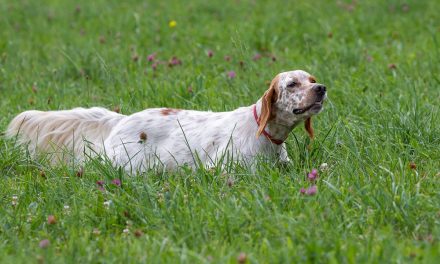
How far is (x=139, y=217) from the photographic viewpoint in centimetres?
414

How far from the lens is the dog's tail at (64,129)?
5.90 m

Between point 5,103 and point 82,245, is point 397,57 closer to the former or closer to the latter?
point 5,103

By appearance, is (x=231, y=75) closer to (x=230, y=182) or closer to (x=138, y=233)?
(x=230, y=182)

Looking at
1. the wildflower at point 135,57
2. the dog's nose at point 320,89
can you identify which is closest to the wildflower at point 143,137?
the dog's nose at point 320,89

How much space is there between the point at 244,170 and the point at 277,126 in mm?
572

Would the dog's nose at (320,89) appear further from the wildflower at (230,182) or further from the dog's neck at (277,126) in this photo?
the wildflower at (230,182)

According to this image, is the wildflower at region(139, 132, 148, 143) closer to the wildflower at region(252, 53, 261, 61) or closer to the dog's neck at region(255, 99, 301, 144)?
the dog's neck at region(255, 99, 301, 144)

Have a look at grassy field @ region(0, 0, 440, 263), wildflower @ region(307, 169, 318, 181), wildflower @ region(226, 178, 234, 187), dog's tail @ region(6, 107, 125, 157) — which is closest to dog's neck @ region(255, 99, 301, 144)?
grassy field @ region(0, 0, 440, 263)

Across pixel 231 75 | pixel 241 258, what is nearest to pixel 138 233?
pixel 241 258

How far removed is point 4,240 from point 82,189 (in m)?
0.61

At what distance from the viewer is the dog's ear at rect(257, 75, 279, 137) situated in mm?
5038

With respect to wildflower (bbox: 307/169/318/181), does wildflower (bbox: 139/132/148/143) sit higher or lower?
lower

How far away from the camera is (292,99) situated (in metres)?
5.08

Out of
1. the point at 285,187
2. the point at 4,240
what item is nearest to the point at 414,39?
the point at 285,187
